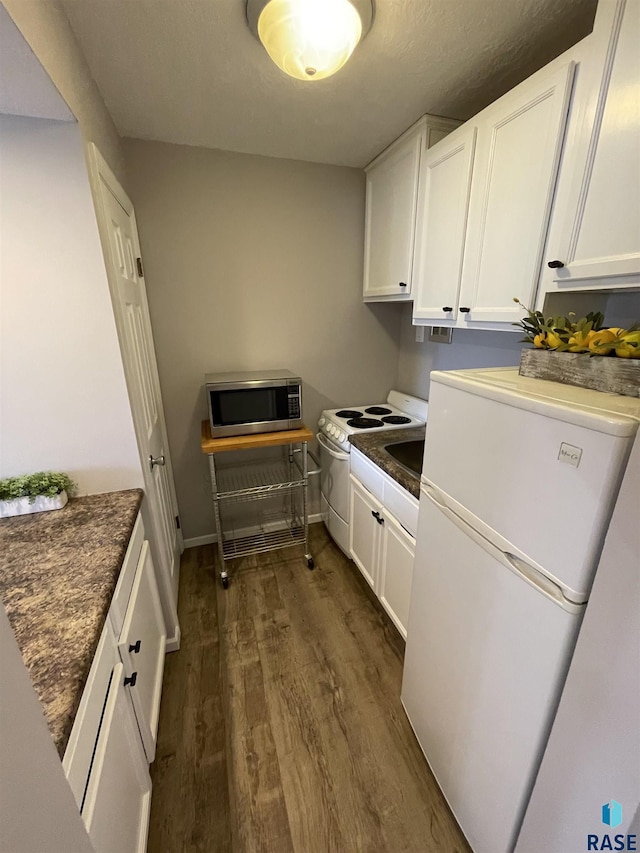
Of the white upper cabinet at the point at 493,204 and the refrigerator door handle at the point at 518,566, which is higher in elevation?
the white upper cabinet at the point at 493,204

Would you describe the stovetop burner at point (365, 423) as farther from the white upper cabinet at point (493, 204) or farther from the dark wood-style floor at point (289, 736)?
the dark wood-style floor at point (289, 736)

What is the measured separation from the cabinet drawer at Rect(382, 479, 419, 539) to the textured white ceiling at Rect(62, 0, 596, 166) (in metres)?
1.54

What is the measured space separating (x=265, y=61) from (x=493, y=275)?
1086 millimetres

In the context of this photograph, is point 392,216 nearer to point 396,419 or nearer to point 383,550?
point 396,419

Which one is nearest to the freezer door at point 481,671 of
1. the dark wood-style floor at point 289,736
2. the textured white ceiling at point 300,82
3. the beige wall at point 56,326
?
the dark wood-style floor at point 289,736

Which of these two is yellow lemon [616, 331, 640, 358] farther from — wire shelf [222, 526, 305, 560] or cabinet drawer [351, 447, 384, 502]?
wire shelf [222, 526, 305, 560]

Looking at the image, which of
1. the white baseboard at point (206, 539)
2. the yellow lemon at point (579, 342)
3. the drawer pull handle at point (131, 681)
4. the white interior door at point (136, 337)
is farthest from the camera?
the white baseboard at point (206, 539)

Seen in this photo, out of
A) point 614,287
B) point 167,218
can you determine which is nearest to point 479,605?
point 614,287

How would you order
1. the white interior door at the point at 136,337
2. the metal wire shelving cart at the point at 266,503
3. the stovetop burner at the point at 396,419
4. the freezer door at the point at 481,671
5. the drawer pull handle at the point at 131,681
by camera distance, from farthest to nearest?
1. the metal wire shelving cart at the point at 266,503
2. the stovetop burner at the point at 396,419
3. the white interior door at the point at 136,337
4. the drawer pull handle at the point at 131,681
5. the freezer door at the point at 481,671

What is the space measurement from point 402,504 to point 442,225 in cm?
123

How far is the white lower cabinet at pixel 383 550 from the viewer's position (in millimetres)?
1526

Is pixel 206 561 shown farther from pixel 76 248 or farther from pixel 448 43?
pixel 448 43

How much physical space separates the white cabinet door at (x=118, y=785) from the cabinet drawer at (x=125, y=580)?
13 centimetres

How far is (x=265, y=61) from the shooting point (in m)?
1.20
